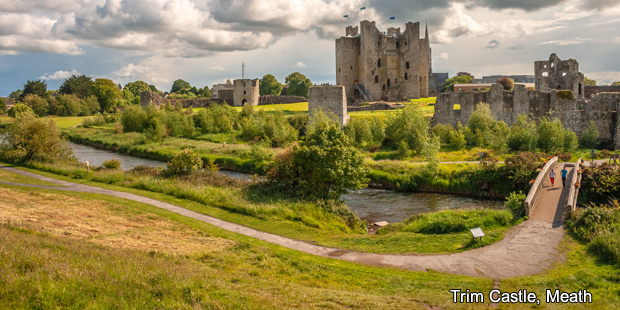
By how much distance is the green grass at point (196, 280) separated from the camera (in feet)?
24.8

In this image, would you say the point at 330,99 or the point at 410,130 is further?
the point at 330,99

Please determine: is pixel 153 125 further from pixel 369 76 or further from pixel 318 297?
pixel 318 297

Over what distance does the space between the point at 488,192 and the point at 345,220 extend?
11676mm

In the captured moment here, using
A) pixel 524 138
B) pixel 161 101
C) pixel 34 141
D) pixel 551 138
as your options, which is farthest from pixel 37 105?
pixel 551 138

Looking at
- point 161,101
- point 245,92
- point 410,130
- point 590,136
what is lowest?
point 590,136

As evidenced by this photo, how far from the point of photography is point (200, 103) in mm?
76312

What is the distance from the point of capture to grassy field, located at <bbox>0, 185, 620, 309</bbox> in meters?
7.75

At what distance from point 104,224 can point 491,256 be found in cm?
1255

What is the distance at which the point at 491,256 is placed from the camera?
13203 millimetres

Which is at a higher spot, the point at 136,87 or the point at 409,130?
the point at 136,87

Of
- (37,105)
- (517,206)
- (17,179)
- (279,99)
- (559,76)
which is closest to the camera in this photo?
(517,206)

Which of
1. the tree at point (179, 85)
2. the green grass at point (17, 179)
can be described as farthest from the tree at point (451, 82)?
the tree at point (179, 85)

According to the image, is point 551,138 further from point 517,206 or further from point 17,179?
point 17,179

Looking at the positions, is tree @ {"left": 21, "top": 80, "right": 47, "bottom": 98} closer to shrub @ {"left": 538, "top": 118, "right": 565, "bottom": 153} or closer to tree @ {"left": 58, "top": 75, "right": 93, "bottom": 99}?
tree @ {"left": 58, "top": 75, "right": 93, "bottom": 99}
